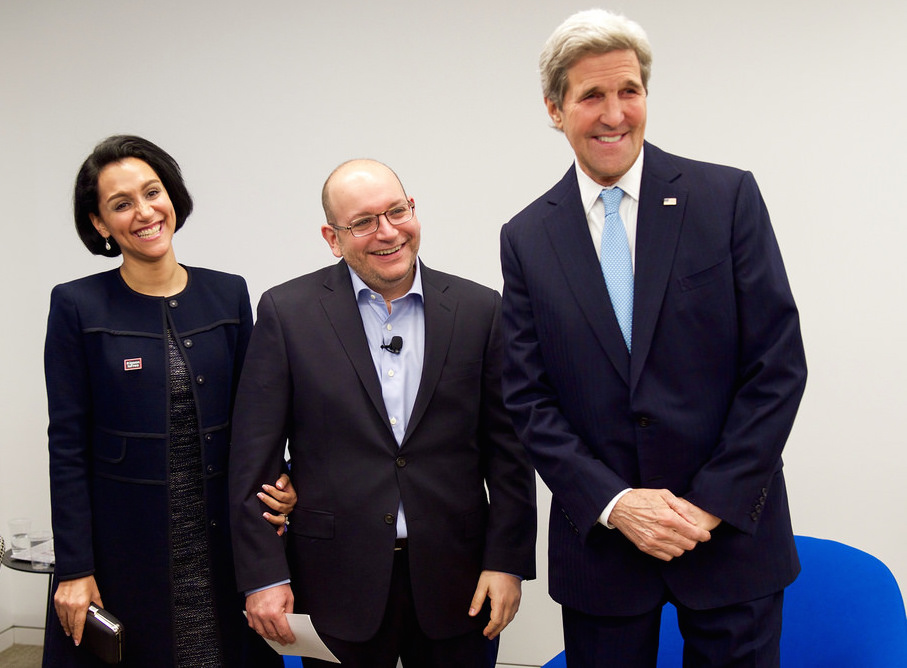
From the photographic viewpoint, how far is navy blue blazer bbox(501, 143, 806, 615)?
1621mm

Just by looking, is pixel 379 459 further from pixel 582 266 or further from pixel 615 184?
pixel 615 184

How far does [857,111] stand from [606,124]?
187 centimetres

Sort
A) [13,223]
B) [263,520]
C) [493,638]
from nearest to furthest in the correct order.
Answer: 1. [263,520]
2. [493,638]
3. [13,223]

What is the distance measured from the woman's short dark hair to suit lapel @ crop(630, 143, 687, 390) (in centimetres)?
138

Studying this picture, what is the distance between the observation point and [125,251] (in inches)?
90.5

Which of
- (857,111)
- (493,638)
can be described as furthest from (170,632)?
(857,111)

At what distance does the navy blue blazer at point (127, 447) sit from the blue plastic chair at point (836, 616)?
1.14 meters

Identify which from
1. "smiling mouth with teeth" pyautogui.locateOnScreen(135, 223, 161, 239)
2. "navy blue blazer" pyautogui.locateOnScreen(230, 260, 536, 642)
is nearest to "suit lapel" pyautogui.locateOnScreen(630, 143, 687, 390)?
"navy blue blazer" pyautogui.locateOnScreen(230, 260, 536, 642)

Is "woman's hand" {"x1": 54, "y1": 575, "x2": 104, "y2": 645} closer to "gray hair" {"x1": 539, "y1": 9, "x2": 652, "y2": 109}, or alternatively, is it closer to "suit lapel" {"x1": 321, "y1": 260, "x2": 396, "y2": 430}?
"suit lapel" {"x1": 321, "y1": 260, "x2": 396, "y2": 430}

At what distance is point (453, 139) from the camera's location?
3.44 m

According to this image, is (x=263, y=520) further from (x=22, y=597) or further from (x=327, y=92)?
(x=22, y=597)

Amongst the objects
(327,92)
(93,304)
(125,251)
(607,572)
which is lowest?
(607,572)

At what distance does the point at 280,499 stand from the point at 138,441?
479 millimetres

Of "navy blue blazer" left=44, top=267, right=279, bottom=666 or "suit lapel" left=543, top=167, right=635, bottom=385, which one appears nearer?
"suit lapel" left=543, top=167, right=635, bottom=385
